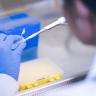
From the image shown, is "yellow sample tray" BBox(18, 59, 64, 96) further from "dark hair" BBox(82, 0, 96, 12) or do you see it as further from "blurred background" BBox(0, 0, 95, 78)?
"dark hair" BBox(82, 0, 96, 12)

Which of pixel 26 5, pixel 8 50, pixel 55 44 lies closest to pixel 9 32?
pixel 8 50

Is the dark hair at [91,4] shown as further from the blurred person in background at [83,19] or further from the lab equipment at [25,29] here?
the lab equipment at [25,29]

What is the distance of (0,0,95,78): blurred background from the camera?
2.96 ft

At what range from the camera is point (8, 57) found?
2.36 ft

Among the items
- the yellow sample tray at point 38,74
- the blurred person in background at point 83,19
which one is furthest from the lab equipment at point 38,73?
the blurred person in background at point 83,19

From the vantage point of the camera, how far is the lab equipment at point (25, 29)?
83cm

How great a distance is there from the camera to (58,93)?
0.62 m

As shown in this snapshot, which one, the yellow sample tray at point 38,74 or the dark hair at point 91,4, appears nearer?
the yellow sample tray at point 38,74

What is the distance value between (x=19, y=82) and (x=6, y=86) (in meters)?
0.08

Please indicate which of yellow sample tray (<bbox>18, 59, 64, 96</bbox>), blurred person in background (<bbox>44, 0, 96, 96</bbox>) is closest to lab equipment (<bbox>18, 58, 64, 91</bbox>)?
yellow sample tray (<bbox>18, 59, 64, 96</bbox>)

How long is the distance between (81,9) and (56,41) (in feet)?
0.57

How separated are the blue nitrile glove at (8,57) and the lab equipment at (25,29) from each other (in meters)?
0.06

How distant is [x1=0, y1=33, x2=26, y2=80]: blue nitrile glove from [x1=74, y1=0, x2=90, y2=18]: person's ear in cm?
29

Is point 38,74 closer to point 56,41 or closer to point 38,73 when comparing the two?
point 38,73
